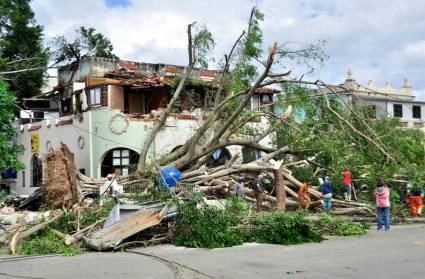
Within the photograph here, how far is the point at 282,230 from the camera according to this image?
12.9 m

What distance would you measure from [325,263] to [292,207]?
953cm

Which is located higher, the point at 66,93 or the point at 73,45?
the point at 73,45

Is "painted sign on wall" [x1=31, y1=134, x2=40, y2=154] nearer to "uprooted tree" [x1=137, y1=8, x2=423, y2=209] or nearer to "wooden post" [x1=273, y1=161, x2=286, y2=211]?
"uprooted tree" [x1=137, y1=8, x2=423, y2=209]

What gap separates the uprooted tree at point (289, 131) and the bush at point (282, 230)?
15.5 feet

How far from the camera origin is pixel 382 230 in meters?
15.5

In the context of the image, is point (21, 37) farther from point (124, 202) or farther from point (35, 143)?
point (124, 202)

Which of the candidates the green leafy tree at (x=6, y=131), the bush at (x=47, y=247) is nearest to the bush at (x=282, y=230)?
the bush at (x=47, y=247)

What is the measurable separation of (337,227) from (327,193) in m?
4.67

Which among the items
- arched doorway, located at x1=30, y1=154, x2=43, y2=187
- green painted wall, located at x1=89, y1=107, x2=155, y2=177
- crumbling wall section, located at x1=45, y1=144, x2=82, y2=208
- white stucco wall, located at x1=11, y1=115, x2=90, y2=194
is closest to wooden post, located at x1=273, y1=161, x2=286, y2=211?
crumbling wall section, located at x1=45, y1=144, x2=82, y2=208

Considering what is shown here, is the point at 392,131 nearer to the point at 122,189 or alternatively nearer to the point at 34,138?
the point at 122,189

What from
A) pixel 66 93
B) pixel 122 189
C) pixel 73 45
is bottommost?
pixel 122 189

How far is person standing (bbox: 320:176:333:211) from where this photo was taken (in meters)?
18.9

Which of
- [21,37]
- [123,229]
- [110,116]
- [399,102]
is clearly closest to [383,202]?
[123,229]

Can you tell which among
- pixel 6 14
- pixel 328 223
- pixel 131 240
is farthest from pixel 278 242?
pixel 6 14
